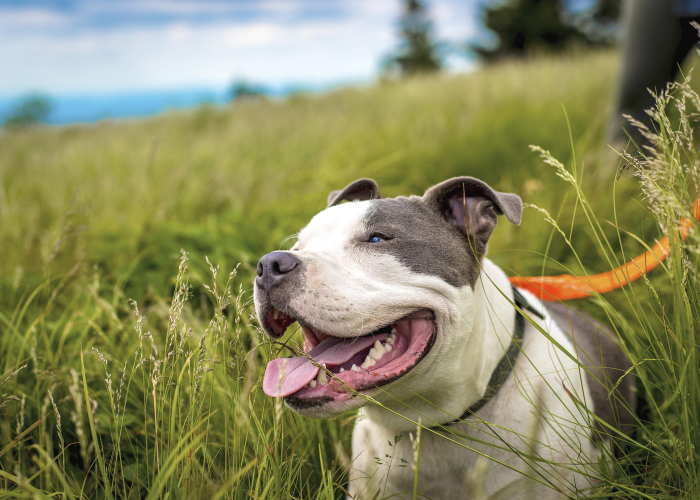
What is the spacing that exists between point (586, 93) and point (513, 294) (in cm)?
659

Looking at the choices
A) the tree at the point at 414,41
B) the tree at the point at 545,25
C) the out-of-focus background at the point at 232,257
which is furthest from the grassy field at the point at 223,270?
the tree at the point at 414,41

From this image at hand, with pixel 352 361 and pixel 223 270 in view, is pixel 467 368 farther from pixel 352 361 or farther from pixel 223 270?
pixel 223 270

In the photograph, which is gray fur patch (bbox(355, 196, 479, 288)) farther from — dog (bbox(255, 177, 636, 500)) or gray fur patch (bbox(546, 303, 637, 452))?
gray fur patch (bbox(546, 303, 637, 452))

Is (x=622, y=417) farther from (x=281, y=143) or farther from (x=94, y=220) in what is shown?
(x=281, y=143)

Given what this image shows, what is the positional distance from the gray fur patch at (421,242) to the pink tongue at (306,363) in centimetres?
33

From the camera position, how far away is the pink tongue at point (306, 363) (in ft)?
5.32

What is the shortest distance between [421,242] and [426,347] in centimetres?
41

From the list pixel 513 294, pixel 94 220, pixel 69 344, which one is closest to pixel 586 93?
pixel 513 294

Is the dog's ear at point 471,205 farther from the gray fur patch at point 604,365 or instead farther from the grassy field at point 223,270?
the gray fur patch at point 604,365

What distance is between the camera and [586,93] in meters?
7.23

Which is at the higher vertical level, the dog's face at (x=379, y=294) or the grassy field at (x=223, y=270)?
the dog's face at (x=379, y=294)

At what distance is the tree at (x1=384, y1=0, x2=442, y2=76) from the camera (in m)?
33.6

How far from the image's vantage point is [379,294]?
1665 millimetres

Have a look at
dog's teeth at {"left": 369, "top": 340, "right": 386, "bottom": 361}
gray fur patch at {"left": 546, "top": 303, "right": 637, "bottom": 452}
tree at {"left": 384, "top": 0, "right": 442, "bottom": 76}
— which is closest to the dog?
dog's teeth at {"left": 369, "top": 340, "right": 386, "bottom": 361}
